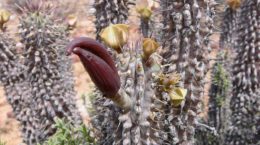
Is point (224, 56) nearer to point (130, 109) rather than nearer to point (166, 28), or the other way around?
point (166, 28)

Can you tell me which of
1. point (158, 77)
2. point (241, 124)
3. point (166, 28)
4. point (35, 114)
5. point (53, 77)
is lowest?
point (241, 124)

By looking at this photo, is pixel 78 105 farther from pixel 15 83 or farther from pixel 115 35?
pixel 115 35

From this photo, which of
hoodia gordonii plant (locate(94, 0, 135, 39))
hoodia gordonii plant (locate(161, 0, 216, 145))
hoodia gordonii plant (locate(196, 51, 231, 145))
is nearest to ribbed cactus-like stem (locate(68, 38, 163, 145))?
hoodia gordonii plant (locate(161, 0, 216, 145))

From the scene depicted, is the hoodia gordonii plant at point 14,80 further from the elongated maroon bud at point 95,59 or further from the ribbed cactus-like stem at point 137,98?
the elongated maroon bud at point 95,59

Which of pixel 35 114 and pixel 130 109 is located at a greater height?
pixel 130 109

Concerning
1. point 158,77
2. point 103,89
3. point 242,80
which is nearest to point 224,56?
point 242,80

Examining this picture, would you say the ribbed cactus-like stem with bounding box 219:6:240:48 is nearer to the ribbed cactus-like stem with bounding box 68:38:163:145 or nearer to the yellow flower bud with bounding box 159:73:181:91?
A: the yellow flower bud with bounding box 159:73:181:91
